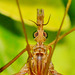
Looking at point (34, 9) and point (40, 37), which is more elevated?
point (34, 9)

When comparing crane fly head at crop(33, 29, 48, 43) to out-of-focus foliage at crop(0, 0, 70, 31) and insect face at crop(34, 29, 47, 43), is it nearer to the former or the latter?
insect face at crop(34, 29, 47, 43)

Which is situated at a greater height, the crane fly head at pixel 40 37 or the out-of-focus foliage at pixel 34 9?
the out-of-focus foliage at pixel 34 9

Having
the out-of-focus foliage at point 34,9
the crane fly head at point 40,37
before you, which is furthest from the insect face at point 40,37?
the out-of-focus foliage at point 34,9

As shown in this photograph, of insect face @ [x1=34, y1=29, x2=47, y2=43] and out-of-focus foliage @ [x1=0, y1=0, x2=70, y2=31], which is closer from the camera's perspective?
insect face @ [x1=34, y1=29, x2=47, y2=43]

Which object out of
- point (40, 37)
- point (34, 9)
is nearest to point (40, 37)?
point (40, 37)

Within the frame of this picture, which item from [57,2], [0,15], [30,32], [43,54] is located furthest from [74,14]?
[43,54]

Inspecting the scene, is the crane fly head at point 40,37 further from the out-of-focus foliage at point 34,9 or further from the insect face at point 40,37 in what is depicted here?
the out-of-focus foliage at point 34,9

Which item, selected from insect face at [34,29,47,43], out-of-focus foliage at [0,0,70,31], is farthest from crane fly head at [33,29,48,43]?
out-of-focus foliage at [0,0,70,31]

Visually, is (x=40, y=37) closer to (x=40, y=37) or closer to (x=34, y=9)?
(x=40, y=37)

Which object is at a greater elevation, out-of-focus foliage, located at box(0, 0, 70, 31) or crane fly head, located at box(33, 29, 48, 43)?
out-of-focus foliage, located at box(0, 0, 70, 31)
